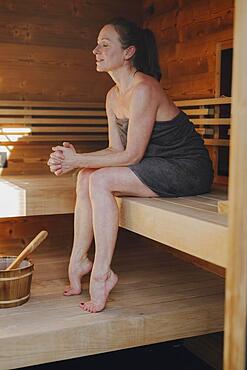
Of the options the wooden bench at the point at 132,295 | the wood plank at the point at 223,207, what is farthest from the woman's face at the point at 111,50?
the wood plank at the point at 223,207

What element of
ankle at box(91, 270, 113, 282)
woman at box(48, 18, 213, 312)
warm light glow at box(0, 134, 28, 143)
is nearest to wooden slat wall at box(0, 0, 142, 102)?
warm light glow at box(0, 134, 28, 143)

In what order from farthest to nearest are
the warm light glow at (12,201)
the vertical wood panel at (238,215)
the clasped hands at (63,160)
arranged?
1. the warm light glow at (12,201)
2. the clasped hands at (63,160)
3. the vertical wood panel at (238,215)

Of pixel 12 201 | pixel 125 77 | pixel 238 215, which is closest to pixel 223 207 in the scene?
pixel 238 215

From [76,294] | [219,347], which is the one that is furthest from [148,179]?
[219,347]

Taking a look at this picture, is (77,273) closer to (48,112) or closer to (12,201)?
(12,201)

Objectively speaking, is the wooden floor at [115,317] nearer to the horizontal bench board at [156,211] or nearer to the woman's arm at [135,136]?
the horizontal bench board at [156,211]

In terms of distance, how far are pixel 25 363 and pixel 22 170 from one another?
6.47 feet

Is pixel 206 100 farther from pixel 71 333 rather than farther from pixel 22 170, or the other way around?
pixel 71 333

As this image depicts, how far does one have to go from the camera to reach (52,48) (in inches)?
163

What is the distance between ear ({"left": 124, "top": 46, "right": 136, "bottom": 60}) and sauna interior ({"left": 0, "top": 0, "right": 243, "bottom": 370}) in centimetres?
74

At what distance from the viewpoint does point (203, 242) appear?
2.12 metres

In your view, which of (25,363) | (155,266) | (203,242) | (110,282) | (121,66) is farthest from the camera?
(155,266)

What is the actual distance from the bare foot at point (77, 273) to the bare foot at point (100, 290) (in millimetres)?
247

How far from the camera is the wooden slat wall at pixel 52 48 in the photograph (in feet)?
13.2
